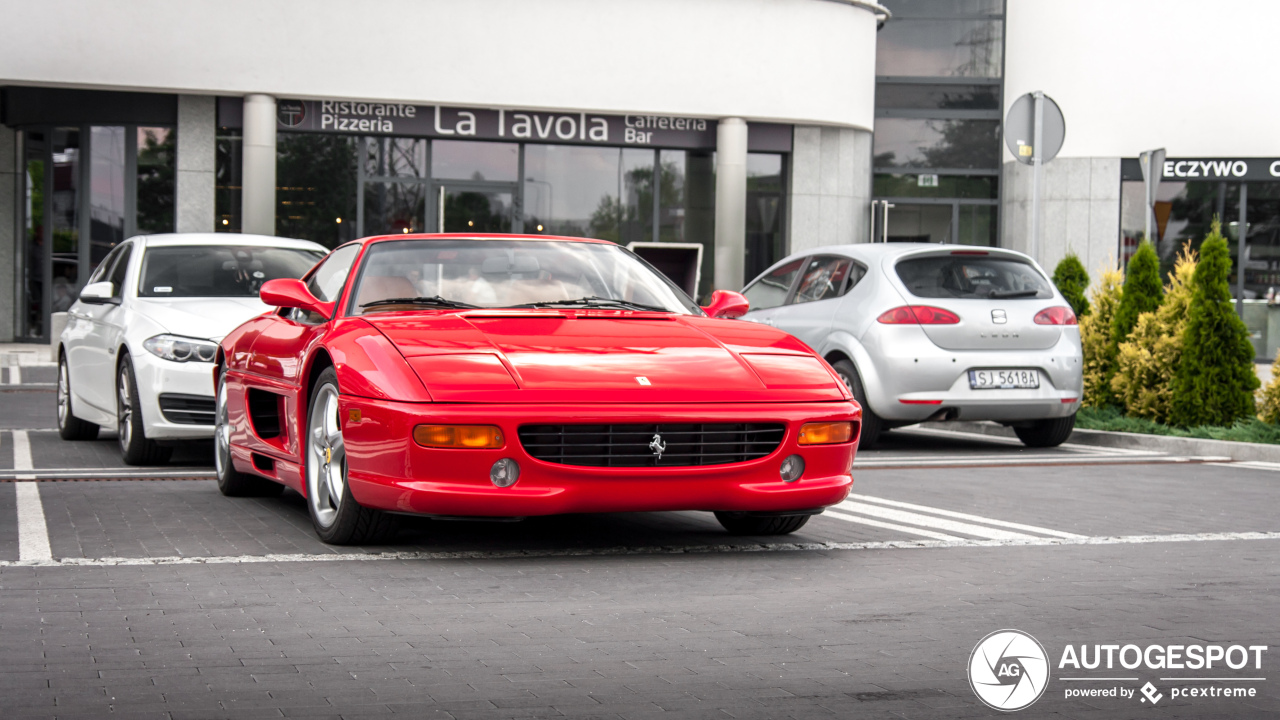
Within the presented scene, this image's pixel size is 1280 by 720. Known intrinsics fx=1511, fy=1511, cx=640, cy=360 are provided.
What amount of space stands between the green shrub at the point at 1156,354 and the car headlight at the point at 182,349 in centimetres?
780

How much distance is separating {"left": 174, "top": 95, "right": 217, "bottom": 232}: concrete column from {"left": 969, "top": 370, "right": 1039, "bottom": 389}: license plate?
1605cm

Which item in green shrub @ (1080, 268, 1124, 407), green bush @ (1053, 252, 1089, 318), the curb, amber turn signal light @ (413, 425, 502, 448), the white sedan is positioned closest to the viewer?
amber turn signal light @ (413, 425, 502, 448)

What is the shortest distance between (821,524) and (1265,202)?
22.9 metres

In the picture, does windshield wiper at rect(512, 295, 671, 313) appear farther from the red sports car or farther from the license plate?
the license plate

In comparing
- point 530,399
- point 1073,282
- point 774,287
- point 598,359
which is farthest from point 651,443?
point 1073,282

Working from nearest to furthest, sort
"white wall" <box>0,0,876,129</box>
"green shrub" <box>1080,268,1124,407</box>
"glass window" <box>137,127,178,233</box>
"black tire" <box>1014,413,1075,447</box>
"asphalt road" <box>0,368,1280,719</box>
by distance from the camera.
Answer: "asphalt road" <box>0,368,1280,719</box>
"black tire" <box>1014,413,1075,447</box>
"green shrub" <box>1080,268,1124,407</box>
"white wall" <box>0,0,876,129</box>
"glass window" <box>137,127,178,233</box>

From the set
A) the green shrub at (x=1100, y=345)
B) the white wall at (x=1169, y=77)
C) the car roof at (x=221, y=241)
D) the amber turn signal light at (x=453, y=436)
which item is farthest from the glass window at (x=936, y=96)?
the amber turn signal light at (x=453, y=436)

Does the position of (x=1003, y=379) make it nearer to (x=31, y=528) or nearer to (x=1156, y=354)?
(x=1156, y=354)

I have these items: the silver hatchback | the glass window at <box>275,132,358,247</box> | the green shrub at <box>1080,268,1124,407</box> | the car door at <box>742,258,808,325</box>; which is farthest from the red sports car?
the glass window at <box>275,132,358,247</box>

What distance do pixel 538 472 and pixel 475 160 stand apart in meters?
20.2

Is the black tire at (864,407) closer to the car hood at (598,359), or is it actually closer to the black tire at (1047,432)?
the black tire at (1047,432)

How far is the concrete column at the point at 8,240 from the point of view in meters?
25.5

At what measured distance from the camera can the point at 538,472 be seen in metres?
5.70

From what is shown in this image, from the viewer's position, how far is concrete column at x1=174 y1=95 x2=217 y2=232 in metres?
24.0
